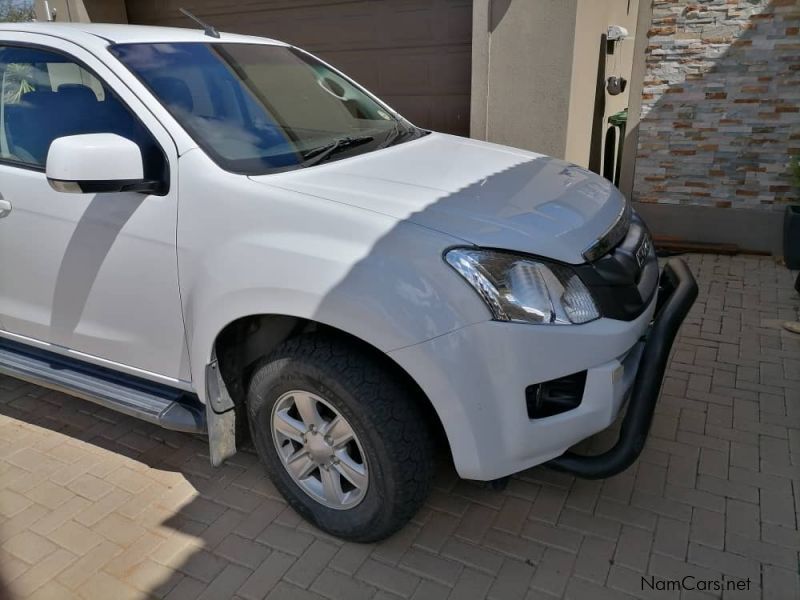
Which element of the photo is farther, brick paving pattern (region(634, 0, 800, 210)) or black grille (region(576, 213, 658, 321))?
brick paving pattern (region(634, 0, 800, 210))

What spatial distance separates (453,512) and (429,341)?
3.37 ft

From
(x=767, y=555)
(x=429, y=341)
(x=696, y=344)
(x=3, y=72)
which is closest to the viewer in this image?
Answer: (x=429, y=341)

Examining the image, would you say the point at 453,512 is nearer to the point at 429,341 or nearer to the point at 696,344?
the point at 429,341

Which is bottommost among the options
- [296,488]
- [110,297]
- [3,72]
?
[296,488]

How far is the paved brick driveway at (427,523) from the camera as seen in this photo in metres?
2.39

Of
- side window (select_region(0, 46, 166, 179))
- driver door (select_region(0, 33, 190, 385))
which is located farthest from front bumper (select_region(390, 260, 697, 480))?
side window (select_region(0, 46, 166, 179))

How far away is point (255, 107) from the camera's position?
2.87 m

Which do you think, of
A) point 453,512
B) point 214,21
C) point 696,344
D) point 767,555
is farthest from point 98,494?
point 214,21

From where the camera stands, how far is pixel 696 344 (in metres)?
4.11

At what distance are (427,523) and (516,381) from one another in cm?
92

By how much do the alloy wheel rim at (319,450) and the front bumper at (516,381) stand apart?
42cm

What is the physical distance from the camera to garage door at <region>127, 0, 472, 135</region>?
624 cm

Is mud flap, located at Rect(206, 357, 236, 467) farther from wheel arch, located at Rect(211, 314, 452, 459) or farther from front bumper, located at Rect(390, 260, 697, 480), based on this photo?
front bumper, located at Rect(390, 260, 697, 480)

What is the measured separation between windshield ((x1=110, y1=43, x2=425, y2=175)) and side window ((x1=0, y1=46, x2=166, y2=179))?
0.20 metres
